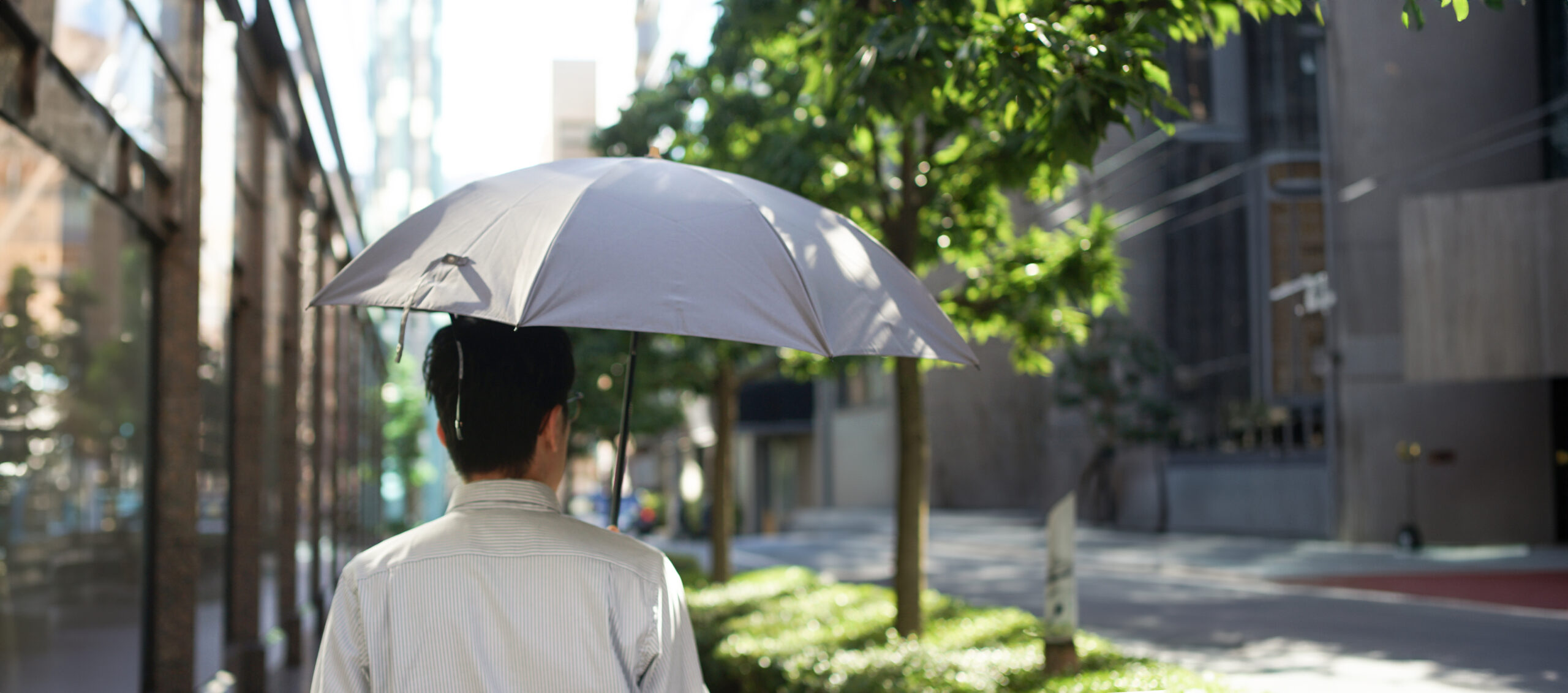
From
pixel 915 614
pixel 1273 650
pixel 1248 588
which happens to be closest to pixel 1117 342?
pixel 1248 588

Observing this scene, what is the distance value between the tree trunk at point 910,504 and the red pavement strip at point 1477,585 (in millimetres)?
9095

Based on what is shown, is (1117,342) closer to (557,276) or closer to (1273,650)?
(1273,650)

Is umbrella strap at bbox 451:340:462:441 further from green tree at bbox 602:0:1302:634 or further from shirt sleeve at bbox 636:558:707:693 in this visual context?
green tree at bbox 602:0:1302:634

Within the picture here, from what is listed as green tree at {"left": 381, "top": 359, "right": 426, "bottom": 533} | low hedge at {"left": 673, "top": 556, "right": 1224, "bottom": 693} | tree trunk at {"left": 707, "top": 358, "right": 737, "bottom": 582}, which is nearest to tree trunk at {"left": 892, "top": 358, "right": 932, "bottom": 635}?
low hedge at {"left": 673, "top": 556, "right": 1224, "bottom": 693}

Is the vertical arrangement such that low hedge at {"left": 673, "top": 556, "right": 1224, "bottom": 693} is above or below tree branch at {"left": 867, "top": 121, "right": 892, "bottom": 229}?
below

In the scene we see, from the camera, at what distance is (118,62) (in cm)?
639

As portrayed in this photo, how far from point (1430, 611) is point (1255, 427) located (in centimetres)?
1597

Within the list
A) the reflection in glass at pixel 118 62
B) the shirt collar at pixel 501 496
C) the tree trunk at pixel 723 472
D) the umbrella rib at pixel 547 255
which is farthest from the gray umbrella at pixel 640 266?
the tree trunk at pixel 723 472

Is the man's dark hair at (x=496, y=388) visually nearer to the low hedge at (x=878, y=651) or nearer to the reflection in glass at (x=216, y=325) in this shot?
the low hedge at (x=878, y=651)

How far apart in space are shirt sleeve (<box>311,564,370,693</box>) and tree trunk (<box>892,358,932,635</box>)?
20.1ft

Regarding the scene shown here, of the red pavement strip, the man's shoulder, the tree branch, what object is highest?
the tree branch

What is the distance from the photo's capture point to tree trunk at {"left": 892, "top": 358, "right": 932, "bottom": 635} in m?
8.23

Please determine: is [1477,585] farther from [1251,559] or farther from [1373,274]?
[1373,274]

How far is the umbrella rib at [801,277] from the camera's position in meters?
2.80
